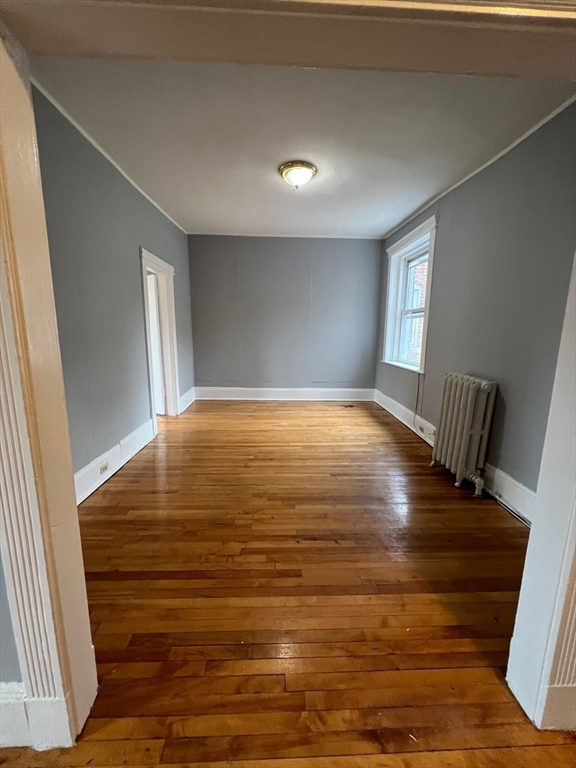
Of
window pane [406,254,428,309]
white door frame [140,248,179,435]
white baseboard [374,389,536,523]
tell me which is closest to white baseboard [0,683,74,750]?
white baseboard [374,389,536,523]

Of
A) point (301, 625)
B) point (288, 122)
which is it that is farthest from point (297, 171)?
point (301, 625)

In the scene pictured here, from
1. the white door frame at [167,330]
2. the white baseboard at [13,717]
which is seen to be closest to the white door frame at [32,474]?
the white baseboard at [13,717]

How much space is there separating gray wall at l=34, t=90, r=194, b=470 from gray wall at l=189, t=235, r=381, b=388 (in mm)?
1679

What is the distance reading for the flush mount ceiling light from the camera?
2678 millimetres

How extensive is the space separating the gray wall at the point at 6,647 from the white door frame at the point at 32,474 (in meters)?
0.02

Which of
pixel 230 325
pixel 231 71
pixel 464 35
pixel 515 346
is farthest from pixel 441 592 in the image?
pixel 230 325

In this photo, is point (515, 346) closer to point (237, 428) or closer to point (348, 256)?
point (237, 428)

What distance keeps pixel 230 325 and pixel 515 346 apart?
405cm

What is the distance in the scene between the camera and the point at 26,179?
77 cm

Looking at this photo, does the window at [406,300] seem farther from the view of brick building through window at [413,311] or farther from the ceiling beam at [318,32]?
the ceiling beam at [318,32]

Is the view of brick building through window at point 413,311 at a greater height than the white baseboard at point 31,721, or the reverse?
the view of brick building through window at point 413,311

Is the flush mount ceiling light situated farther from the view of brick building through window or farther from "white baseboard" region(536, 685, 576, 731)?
"white baseboard" region(536, 685, 576, 731)

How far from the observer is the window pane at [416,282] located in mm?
4320

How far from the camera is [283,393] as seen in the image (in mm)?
5570
